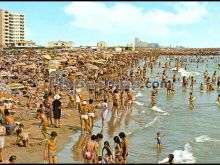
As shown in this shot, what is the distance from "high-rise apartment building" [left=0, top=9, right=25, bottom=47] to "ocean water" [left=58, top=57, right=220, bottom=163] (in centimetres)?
9976

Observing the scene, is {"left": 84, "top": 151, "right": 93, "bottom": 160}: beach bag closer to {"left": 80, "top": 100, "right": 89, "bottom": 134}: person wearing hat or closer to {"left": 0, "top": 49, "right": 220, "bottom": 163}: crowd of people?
{"left": 0, "top": 49, "right": 220, "bottom": 163}: crowd of people

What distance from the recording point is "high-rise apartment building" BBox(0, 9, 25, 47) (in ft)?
397

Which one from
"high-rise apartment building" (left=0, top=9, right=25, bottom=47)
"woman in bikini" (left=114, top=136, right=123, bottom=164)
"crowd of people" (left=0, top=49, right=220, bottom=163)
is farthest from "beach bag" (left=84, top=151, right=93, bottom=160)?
"high-rise apartment building" (left=0, top=9, right=25, bottom=47)

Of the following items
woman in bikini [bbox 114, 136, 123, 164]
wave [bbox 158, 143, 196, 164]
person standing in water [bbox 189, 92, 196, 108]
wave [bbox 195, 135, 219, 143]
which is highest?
woman in bikini [bbox 114, 136, 123, 164]

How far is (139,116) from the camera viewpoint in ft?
68.8

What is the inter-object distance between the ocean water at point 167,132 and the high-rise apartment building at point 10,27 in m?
99.8

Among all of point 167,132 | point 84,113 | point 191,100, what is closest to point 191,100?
point 191,100

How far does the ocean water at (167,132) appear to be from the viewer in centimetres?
1318

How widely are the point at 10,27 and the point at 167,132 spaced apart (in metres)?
119

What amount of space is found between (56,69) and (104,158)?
21.4 metres

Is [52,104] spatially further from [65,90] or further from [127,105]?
[65,90]

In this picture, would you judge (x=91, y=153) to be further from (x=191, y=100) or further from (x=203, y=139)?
(x=191, y=100)

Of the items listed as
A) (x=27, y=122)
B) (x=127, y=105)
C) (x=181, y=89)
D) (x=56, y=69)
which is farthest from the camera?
(x=181, y=89)

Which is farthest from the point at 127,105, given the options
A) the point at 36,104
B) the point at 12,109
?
the point at 12,109
